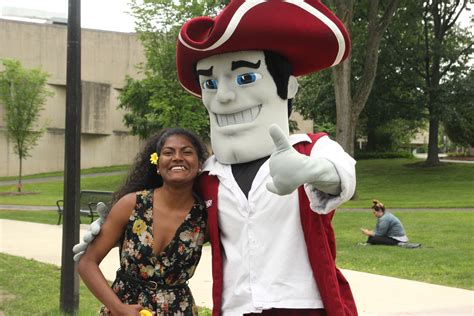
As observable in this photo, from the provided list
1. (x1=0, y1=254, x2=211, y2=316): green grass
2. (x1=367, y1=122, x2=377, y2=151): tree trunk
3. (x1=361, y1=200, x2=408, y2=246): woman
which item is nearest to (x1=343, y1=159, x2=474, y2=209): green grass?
(x1=367, y1=122, x2=377, y2=151): tree trunk

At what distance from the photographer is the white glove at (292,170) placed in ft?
8.73

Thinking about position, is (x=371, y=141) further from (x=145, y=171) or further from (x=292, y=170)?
(x=292, y=170)

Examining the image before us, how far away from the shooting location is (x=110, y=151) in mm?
36719

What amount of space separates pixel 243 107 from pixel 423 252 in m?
7.28

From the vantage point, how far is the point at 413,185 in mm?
25141

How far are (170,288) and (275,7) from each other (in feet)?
4.73

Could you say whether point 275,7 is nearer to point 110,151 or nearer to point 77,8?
point 77,8

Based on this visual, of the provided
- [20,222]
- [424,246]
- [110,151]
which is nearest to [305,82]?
[110,151]

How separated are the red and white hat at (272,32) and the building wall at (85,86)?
31325 mm

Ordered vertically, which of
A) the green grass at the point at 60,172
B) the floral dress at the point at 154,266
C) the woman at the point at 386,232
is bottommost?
the green grass at the point at 60,172

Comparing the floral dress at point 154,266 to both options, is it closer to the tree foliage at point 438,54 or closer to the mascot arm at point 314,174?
the mascot arm at point 314,174

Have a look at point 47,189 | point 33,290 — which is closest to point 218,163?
point 33,290

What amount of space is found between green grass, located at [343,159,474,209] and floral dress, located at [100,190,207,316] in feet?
50.2

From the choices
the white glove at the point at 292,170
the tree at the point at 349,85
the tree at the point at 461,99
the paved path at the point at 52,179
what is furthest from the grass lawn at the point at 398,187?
the white glove at the point at 292,170
